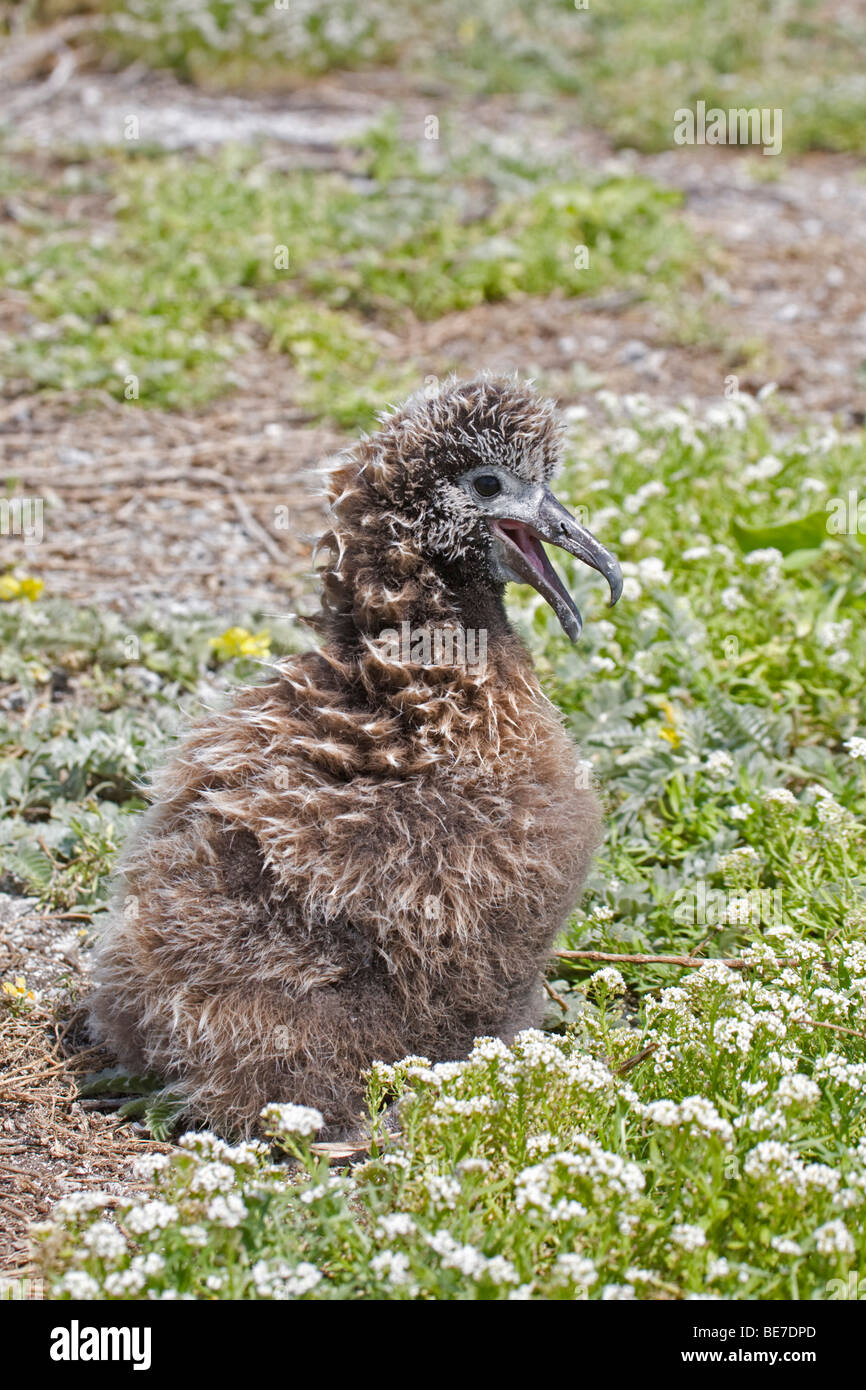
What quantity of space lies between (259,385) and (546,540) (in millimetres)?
4547

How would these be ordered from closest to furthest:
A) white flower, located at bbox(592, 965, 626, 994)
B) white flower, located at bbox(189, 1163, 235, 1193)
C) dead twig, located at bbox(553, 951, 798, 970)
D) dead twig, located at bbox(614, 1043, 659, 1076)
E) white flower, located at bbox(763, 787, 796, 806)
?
white flower, located at bbox(189, 1163, 235, 1193)
dead twig, located at bbox(614, 1043, 659, 1076)
white flower, located at bbox(592, 965, 626, 994)
dead twig, located at bbox(553, 951, 798, 970)
white flower, located at bbox(763, 787, 796, 806)

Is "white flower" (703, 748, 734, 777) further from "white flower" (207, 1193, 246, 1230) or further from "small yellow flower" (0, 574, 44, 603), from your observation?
"small yellow flower" (0, 574, 44, 603)

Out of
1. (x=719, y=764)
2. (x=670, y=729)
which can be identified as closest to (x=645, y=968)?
(x=719, y=764)

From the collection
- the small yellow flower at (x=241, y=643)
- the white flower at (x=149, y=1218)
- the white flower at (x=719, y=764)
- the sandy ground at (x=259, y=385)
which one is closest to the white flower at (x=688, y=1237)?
the white flower at (x=149, y=1218)

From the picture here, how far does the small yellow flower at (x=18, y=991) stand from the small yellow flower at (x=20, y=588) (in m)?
1.98

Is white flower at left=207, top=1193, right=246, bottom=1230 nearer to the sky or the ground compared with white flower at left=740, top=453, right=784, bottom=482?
nearer to the ground

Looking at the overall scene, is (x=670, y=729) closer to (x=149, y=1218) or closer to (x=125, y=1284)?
(x=149, y=1218)

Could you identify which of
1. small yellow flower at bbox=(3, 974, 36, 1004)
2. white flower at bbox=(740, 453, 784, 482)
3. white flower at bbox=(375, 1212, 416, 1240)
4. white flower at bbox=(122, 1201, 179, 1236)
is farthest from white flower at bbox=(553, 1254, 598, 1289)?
white flower at bbox=(740, 453, 784, 482)

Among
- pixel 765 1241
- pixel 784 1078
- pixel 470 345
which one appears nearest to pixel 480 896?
pixel 784 1078

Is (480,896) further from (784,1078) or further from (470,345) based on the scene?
(470,345)

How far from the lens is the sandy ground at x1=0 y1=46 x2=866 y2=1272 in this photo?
395cm

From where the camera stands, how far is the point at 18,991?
397cm

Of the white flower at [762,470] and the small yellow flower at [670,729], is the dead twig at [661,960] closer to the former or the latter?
the small yellow flower at [670,729]

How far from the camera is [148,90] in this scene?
1154 centimetres
